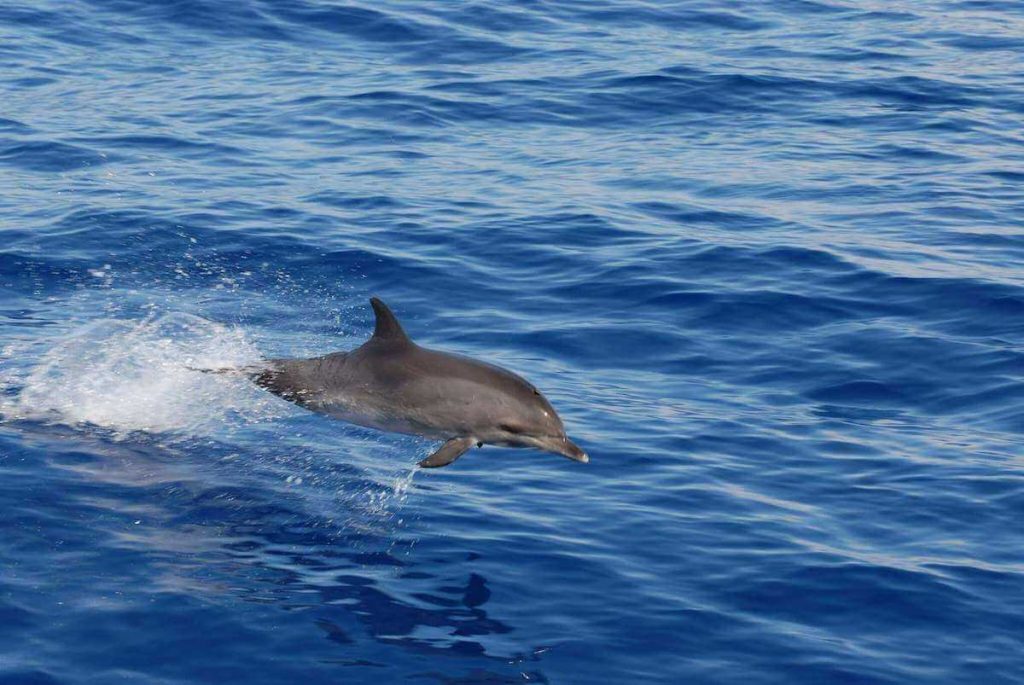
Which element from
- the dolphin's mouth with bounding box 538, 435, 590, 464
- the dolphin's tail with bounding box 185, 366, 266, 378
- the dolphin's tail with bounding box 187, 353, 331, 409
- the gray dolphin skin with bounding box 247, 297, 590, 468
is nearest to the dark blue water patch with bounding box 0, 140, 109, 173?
the dolphin's tail with bounding box 185, 366, 266, 378

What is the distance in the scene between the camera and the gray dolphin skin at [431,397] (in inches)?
406

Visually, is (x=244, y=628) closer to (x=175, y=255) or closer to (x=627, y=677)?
(x=627, y=677)

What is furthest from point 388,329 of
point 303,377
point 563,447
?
Answer: point 563,447

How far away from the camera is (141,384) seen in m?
12.8

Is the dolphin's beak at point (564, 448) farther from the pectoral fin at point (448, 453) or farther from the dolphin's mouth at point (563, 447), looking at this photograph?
the pectoral fin at point (448, 453)

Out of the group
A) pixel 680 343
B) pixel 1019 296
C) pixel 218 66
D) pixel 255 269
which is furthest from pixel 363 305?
pixel 218 66

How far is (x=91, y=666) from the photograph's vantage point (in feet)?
27.2

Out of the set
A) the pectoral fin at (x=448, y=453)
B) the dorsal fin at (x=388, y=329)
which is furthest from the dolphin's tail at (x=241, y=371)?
the pectoral fin at (x=448, y=453)

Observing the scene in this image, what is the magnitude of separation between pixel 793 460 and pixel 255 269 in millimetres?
6345

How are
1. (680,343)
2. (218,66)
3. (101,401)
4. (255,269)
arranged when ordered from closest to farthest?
1. (101,401)
2. (680,343)
3. (255,269)
4. (218,66)

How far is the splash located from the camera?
12.1m

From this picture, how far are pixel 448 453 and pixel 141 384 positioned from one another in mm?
3846

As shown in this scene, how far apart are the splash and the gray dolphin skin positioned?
5.32 ft

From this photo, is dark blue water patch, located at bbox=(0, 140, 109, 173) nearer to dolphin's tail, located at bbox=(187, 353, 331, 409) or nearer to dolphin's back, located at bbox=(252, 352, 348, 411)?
dolphin's tail, located at bbox=(187, 353, 331, 409)
